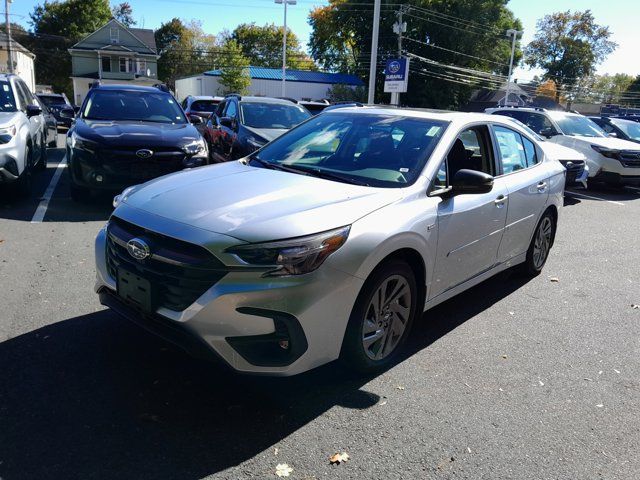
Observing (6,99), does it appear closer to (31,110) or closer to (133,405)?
(31,110)

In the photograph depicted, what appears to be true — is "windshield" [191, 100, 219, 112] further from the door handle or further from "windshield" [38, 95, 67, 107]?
the door handle

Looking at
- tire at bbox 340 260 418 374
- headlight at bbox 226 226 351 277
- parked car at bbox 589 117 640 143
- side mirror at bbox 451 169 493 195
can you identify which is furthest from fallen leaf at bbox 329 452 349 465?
parked car at bbox 589 117 640 143

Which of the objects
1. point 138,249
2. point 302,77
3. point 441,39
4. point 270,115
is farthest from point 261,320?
point 302,77

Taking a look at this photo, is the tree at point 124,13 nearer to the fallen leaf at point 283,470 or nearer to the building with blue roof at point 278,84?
the building with blue roof at point 278,84

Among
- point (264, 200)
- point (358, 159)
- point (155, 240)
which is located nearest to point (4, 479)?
point (155, 240)

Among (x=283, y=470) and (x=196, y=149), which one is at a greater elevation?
(x=196, y=149)

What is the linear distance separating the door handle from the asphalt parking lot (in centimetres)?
101

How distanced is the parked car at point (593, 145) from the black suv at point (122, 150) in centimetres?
865

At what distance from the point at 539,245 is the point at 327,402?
3.52 metres

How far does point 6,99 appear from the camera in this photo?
8367 millimetres

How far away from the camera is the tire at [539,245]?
5.62m

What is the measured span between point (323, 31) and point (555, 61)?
4168 cm

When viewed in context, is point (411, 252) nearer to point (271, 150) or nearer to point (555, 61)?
point (271, 150)

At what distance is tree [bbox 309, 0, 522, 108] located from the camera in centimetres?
4966
